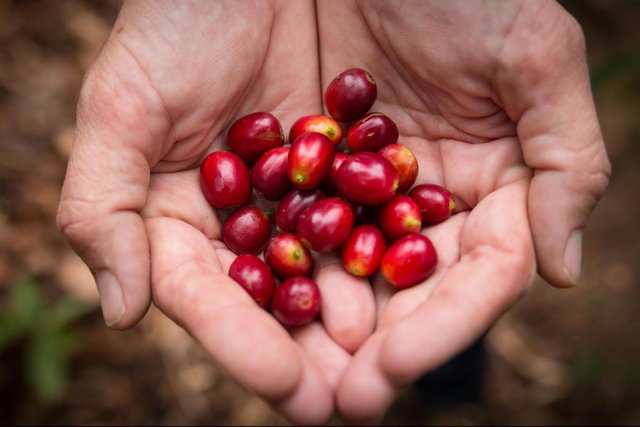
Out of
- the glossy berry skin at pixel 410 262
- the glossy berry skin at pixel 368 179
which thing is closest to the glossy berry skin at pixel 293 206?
the glossy berry skin at pixel 368 179

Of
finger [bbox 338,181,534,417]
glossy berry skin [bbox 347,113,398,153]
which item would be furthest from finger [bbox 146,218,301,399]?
glossy berry skin [bbox 347,113,398,153]

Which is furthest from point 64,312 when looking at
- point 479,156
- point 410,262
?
point 479,156

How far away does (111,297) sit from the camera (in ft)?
11.0

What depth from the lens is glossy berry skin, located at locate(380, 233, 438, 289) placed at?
10.9 ft

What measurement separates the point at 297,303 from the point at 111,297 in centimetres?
99

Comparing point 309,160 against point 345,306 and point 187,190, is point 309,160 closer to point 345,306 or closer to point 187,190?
point 187,190

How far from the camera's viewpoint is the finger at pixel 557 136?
331cm

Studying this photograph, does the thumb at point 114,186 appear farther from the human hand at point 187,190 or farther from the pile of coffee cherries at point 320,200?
the pile of coffee cherries at point 320,200

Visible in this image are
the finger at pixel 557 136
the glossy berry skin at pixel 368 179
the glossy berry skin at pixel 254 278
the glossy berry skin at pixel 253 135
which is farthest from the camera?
the glossy berry skin at pixel 253 135

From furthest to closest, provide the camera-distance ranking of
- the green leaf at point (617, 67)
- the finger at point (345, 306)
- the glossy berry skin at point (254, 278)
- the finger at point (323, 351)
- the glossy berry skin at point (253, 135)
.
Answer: the green leaf at point (617, 67) → the glossy berry skin at point (253, 135) → the glossy berry skin at point (254, 278) → the finger at point (345, 306) → the finger at point (323, 351)

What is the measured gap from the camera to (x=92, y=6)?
718cm

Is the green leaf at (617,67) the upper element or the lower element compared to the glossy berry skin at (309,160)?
lower

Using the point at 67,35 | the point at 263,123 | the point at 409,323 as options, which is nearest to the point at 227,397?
the point at 263,123

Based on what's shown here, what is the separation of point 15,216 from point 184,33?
295 centimetres
